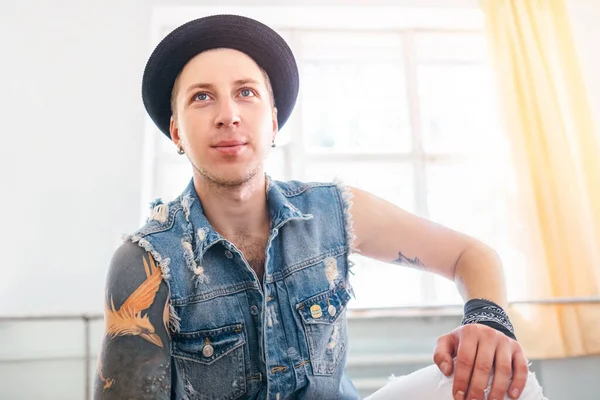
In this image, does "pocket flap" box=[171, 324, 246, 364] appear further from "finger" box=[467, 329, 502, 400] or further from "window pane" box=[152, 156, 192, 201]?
"window pane" box=[152, 156, 192, 201]

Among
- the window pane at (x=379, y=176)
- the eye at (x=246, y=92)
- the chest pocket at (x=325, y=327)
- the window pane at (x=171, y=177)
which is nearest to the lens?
the chest pocket at (x=325, y=327)

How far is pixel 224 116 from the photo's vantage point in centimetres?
109

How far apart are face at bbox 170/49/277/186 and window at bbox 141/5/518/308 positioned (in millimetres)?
1433

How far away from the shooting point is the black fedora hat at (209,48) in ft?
3.91

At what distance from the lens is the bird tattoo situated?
0.90m

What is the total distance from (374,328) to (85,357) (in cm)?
121

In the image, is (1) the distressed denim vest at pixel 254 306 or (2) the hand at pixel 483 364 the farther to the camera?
(1) the distressed denim vest at pixel 254 306

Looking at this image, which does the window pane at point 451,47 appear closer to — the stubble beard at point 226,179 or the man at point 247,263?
the man at point 247,263

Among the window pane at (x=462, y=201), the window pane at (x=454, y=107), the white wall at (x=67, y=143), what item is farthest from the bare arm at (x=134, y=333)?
the window pane at (x=454, y=107)

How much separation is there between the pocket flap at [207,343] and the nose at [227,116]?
0.43 m

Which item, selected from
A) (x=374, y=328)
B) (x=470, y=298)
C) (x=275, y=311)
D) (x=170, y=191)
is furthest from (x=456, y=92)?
(x=275, y=311)

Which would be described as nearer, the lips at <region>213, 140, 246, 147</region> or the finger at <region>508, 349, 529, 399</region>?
the finger at <region>508, 349, 529, 399</region>

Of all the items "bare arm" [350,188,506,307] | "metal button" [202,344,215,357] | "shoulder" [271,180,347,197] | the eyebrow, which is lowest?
"metal button" [202,344,215,357]

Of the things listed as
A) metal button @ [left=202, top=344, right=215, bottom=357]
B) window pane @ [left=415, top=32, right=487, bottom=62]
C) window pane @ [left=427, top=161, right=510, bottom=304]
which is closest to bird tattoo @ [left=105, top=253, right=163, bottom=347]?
metal button @ [left=202, top=344, right=215, bottom=357]
